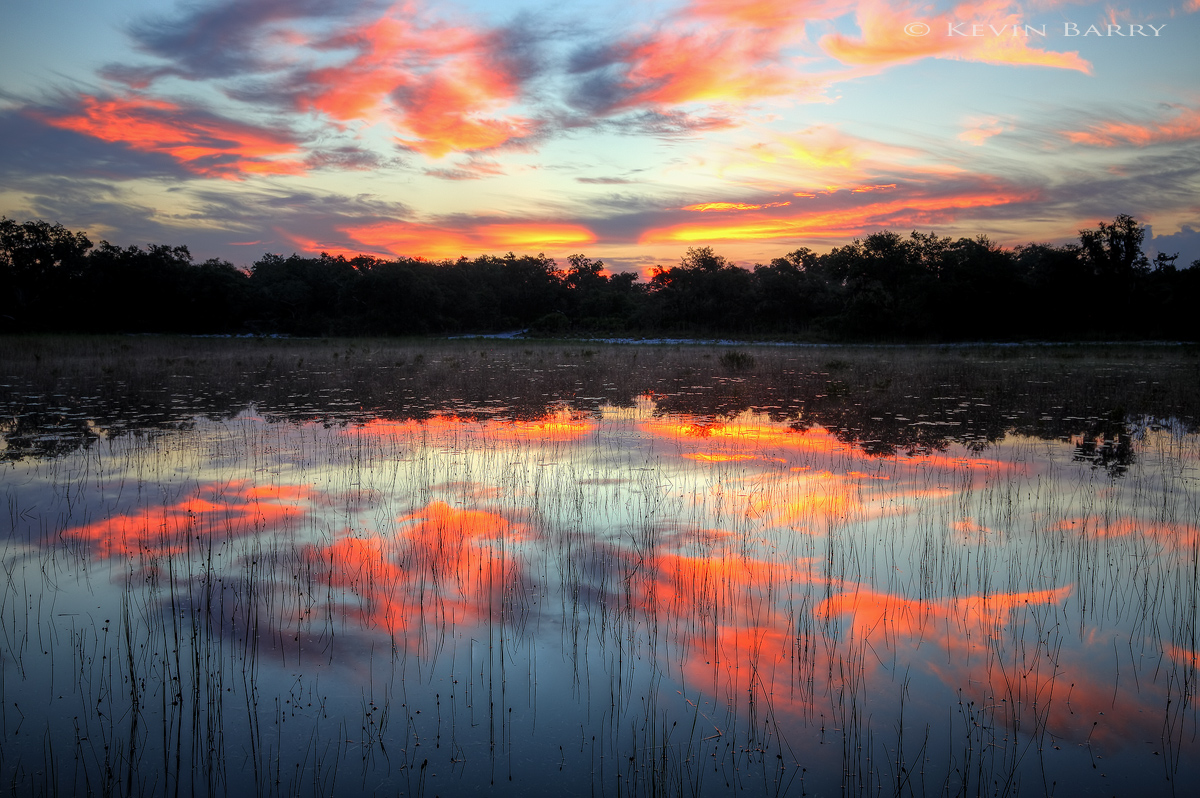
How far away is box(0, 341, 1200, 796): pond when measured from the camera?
3236 millimetres

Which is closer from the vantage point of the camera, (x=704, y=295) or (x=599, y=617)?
(x=599, y=617)

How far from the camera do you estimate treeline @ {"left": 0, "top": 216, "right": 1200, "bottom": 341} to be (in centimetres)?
5100

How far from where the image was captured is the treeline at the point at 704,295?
167 ft

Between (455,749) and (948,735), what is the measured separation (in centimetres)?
231

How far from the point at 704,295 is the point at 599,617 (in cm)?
6538

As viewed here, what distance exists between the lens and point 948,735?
3.39m

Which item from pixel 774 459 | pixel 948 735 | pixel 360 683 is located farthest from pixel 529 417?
pixel 948 735

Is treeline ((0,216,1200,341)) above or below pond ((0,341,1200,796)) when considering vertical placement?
above

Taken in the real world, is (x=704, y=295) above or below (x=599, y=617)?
above

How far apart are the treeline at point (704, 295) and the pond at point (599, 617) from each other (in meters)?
45.8

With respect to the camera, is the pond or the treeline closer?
the pond

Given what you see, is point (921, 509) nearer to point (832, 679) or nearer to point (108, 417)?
point (832, 679)

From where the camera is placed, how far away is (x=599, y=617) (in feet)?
15.1

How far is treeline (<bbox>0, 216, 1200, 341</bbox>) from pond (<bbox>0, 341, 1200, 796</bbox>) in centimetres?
4575
